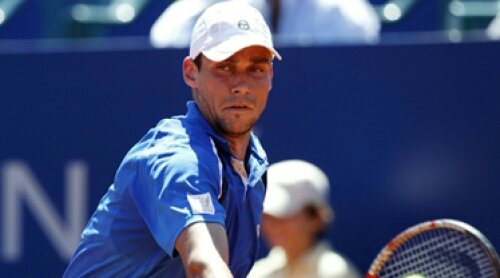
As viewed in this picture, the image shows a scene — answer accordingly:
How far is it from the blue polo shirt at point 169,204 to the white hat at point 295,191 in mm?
1430

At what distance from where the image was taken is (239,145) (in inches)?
149

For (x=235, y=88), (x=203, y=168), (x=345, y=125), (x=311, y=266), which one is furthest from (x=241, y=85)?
(x=345, y=125)

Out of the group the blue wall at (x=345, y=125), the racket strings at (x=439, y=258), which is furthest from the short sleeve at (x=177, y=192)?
the blue wall at (x=345, y=125)

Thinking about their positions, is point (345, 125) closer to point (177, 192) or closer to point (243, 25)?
point (243, 25)

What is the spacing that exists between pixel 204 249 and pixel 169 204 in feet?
0.48

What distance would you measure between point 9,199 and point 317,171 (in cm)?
125

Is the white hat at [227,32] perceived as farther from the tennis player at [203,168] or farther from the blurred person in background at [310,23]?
the blurred person in background at [310,23]

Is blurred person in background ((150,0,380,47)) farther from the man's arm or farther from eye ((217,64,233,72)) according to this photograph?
the man's arm

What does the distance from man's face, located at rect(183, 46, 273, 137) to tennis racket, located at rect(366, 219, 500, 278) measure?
1.02 m

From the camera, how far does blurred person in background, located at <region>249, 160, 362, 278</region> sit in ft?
17.3

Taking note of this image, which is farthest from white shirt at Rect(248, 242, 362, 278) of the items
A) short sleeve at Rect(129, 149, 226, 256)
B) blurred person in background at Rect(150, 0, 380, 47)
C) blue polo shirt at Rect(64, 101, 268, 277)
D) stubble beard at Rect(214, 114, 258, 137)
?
short sleeve at Rect(129, 149, 226, 256)

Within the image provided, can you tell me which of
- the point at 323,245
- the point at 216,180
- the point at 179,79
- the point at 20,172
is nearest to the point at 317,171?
the point at 323,245

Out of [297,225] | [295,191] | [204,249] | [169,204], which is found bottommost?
[297,225]

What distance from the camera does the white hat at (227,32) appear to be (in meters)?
3.57
